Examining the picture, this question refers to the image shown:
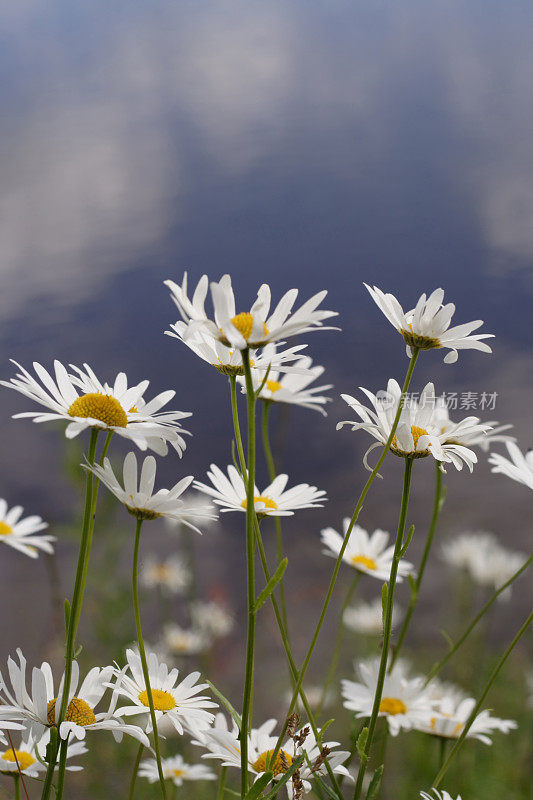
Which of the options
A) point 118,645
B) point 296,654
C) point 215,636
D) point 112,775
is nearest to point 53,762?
point 118,645

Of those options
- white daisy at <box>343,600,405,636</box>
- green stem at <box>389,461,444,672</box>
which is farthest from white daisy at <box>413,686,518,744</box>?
white daisy at <box>343,600,405,636</box>

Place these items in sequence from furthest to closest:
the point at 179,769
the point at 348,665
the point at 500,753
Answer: the point at 348,665 → the point at 500,753 → the point at 179,769

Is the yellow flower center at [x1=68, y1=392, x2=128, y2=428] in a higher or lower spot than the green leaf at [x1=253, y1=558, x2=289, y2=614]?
higher

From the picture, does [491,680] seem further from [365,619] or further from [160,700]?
[365,619]

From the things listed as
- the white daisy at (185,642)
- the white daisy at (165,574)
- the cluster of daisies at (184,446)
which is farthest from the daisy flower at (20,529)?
the white daisy at (165,574)

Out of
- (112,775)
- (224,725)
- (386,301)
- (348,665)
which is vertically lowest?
(112,775)

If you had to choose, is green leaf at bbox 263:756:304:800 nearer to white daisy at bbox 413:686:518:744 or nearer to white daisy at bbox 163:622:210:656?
white daisy at bbox 413:686:518:744

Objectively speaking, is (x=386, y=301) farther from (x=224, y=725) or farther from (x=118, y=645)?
(x=118, y=645)
